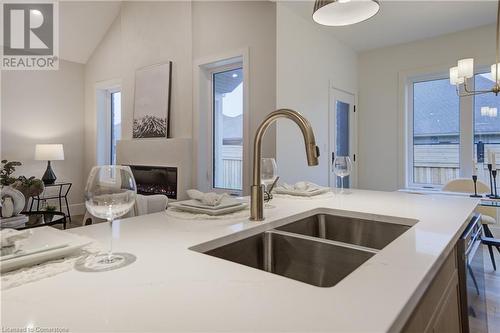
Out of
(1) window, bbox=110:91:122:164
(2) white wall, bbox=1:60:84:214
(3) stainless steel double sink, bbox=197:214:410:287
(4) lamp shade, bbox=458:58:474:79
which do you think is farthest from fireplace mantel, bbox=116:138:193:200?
(4) lamp shade, bbox=458:58:474:79

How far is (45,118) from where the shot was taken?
530 centimetres

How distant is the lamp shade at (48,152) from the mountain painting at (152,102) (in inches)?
58.5

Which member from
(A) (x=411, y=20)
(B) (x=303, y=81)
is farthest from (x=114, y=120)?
(A) (x=411, y=20)

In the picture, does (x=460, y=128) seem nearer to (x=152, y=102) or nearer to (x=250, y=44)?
(x=250, y=44)

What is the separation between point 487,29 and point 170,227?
4611 mm

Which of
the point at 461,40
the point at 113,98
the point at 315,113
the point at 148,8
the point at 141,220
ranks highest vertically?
the point at 148,8

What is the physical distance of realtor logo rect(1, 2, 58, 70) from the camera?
4.54m

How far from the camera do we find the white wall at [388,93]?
405cm

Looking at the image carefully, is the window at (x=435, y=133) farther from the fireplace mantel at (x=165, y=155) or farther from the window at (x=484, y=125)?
the fireplace mantel at (x=165, y=155)

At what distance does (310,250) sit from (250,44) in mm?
2810

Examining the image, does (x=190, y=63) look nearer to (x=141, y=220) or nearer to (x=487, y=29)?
(x=141, y=220)

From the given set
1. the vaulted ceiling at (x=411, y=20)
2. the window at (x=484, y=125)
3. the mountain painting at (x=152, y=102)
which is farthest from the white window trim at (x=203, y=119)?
the window at (x=484, y=125)

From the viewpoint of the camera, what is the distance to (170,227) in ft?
3.37

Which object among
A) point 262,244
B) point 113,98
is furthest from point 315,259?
point 113,98
